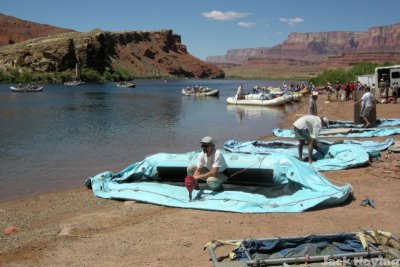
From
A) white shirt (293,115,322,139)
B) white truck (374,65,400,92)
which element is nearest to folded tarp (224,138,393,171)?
white shirt (293,115,322,139)

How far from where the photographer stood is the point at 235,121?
1177 inches

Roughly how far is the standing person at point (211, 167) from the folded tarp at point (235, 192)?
9.3 inches

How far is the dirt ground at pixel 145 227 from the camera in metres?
6.77

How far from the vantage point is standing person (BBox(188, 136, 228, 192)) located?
934cm

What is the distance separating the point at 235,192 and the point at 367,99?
34.3ft

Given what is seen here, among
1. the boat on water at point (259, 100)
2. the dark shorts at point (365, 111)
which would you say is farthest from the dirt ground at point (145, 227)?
the boat on water at point (259, 100)

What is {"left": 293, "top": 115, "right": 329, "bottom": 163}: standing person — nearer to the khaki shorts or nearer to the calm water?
the khaki shorts

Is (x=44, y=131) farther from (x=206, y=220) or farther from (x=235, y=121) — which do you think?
(x=206, y=220)

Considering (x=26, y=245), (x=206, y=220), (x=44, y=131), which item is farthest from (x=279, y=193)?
(x=44, y=131)

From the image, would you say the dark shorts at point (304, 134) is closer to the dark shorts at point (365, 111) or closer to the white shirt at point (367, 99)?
the white shirt at point (367, 99)

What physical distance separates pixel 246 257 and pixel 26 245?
11.8 ft

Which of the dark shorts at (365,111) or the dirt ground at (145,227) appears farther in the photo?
the dark shorts at (365,111)

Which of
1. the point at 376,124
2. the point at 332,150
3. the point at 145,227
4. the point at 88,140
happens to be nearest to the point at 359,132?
the point at 376,124

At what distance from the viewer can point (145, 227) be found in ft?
26.3
